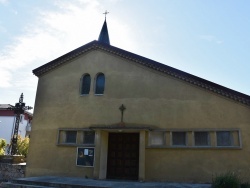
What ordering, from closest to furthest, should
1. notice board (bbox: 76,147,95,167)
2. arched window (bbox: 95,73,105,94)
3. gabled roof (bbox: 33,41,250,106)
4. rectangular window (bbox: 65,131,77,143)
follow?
gabled roof (bbox: 33,41,250,106) → notice board (bbox: 76,147,95,167) → rectangular window (bbox: 65,131,77,143) → arched window (bbox: 95,73,105,94)

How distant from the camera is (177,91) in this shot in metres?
13.3

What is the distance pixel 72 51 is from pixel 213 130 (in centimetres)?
1000

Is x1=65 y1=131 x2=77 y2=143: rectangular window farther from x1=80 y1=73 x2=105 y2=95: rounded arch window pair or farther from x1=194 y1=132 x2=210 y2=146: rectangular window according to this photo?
x1=194 y1=132 x2=210 y2=146: rectangular window

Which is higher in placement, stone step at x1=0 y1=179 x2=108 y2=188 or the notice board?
the notice board

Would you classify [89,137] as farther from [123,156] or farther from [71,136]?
[123,156]

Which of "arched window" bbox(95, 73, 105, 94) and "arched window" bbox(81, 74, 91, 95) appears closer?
"arched window" bbox(95, 73, 105, 94)

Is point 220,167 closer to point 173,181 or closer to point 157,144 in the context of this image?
point 173,181

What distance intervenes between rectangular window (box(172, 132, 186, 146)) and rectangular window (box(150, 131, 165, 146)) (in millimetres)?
577

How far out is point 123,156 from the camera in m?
13.9

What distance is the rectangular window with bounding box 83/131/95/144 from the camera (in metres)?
14.2

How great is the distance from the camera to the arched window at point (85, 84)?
1529cm

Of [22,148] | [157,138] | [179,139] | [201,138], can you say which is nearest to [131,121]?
[157,138]

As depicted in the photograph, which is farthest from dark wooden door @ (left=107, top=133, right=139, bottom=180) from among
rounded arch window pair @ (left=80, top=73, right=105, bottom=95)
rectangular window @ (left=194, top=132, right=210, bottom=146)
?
rectangular window @ (left=194, top=132, right=210, bottom=146)

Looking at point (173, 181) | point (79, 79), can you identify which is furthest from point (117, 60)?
point (173, 181)
